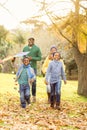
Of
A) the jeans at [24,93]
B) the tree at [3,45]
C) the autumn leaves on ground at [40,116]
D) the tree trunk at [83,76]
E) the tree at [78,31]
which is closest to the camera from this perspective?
the autumn leaves on ground at [40,116]

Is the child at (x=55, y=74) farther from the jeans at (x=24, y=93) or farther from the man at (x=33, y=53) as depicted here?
the man at (x=33, y=53)

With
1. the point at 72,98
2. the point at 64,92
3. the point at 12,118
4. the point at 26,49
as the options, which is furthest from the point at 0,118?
the point at 64,92

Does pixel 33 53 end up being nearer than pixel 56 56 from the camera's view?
No

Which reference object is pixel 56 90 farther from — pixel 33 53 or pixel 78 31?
pixel 78 31

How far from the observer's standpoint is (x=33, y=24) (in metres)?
16.2

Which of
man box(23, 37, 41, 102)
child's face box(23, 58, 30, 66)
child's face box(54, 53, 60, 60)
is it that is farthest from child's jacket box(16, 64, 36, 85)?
man box(23, 37, 41, 102)

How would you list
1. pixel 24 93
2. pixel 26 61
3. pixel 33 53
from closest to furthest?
pixel 26 61, pixel 24 93, pixel 33 53

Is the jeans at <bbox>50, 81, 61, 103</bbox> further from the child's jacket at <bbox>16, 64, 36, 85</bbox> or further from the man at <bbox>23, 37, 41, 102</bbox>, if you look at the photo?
the man at <bbox>23, 37, 41, 102</bbox>

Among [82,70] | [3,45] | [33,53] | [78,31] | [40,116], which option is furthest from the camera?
[3,45]

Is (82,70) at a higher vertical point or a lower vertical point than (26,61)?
lower

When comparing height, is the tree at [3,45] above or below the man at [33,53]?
above

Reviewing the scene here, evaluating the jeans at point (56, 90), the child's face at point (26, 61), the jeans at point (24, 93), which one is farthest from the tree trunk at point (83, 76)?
the child's face at point (26, 61)

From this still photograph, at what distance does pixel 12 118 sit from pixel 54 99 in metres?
2.85

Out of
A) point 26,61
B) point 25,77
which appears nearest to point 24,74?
point 25,77
